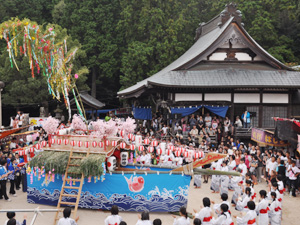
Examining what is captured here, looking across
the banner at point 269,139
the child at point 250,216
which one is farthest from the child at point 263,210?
the banner at point 269,139

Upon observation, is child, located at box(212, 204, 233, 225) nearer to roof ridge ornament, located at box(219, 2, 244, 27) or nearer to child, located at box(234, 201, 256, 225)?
child, located at box(234, 201, 256, 225)

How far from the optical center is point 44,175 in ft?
33.8

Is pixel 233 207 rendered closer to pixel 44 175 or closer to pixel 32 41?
pixel 44 175

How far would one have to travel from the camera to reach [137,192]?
10.1 m

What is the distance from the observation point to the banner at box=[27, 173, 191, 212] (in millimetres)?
9992

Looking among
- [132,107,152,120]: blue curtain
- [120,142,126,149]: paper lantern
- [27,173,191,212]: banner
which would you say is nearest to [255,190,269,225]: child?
[27,173,191,212]: banner

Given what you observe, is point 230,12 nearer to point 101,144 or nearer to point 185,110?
point 185,110

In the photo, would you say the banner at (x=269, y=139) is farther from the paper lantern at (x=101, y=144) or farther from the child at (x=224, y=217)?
the paper lantern at (x=101, y=144)

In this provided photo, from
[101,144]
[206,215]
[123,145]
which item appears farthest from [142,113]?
[206,215]

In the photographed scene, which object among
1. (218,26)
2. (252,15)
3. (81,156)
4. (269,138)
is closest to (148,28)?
(218,26)

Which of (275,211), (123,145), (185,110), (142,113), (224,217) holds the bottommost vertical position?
(275,211)

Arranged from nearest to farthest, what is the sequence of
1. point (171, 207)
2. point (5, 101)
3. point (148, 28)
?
point (171, 207)
point (5, 101)
point (148, 28)

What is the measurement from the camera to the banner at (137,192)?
393 inches

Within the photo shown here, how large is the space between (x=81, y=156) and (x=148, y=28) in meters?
21.4
